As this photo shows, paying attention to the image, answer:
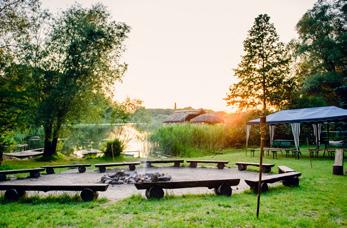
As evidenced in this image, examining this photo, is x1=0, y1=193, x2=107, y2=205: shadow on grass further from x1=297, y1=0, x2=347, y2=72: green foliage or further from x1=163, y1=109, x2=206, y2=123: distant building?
x1=163, y1=109, x2=206, y2=123: distant building

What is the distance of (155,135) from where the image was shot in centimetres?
2328

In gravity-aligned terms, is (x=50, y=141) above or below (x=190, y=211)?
above

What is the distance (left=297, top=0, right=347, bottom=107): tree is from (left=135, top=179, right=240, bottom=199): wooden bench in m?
26.6

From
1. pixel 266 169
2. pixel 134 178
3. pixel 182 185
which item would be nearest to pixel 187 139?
pixel 266 169

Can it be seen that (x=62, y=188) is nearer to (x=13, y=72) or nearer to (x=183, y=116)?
(x=13, y=72)

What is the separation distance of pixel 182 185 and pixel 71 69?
43.9ft

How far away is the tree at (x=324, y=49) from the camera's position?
29281 mm

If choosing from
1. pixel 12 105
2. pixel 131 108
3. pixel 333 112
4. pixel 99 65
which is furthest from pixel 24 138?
pixel 333 112

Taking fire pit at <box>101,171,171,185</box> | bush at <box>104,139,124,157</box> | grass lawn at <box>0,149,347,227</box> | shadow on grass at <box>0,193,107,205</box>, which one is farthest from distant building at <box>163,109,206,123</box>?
shadow on grass at <box>0,193,107,205</box>

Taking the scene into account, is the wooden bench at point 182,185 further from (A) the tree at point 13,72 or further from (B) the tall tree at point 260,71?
(B) the tall tree at point 260,71

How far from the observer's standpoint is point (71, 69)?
17.5m

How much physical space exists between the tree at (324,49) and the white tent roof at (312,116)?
13.6m

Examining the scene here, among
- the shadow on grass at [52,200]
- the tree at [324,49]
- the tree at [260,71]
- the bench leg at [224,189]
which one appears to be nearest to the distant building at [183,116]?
the tree at [260,71]

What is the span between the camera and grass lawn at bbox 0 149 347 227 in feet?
15.9
